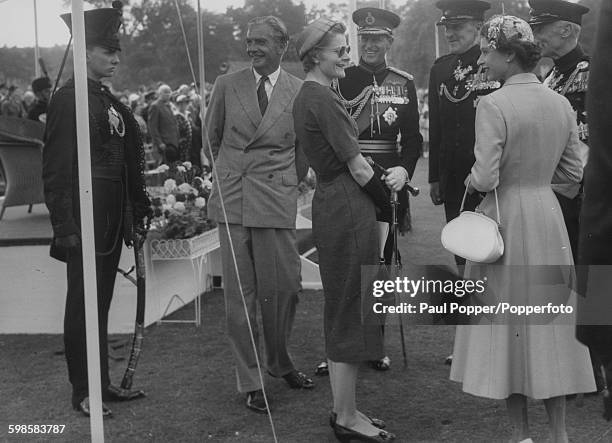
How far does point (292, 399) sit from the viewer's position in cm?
464

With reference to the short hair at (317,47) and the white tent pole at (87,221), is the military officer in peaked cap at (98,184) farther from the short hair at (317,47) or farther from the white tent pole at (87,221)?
the short hair at (317,47)

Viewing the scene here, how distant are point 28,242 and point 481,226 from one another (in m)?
3.88

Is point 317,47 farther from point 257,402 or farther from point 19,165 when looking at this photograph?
Result: point 19,165

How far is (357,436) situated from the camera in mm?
3914

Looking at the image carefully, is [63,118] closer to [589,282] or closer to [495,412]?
[495,412]

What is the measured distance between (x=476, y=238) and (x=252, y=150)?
1534 millimetres

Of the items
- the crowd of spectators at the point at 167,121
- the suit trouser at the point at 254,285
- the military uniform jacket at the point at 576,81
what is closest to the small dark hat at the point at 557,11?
the military uniform jacket at the point at 576,81

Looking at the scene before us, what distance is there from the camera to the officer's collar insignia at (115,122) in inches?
175

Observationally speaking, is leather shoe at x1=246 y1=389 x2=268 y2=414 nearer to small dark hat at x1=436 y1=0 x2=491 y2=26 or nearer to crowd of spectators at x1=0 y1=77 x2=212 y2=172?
small dark hat at x1=436 y1=0 x2=491 y2=26

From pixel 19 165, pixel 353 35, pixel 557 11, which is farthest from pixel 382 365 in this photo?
pixel 19 165

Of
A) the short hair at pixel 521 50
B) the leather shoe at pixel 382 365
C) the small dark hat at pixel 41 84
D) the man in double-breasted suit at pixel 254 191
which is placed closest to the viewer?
the short hair at pixel 521 50

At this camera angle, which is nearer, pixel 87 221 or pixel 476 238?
pixel 87 221

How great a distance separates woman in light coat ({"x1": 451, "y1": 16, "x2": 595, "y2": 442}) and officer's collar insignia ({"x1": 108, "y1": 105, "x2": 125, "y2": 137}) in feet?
6.25

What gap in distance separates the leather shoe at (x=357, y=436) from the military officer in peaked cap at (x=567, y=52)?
4.73 ft
